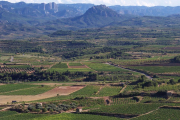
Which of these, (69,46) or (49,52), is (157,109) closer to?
(49,52)

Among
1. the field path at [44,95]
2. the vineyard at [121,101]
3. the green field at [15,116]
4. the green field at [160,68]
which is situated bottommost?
the green field at [15,116]

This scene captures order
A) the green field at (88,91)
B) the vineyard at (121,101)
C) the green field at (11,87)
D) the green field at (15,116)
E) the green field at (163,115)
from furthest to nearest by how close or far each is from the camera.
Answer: the green field at (11,87), the green field at (88,91), the vineyard at (121,101), the green field at (15,116), the green field at (163,115)

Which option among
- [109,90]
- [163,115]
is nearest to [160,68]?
[109,90]

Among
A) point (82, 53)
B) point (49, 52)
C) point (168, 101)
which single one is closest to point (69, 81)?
point (168, 101)

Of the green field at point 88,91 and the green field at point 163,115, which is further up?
the green field at point 88,91

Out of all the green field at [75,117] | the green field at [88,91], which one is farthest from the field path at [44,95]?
the green field at [75,117]

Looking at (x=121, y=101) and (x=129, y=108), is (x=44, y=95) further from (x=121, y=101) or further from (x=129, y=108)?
(x=129, y=108)

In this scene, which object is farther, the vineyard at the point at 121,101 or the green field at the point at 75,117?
the vineyard at the point at 121,101

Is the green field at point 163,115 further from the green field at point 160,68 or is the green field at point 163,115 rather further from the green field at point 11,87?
the green field at point 160,68

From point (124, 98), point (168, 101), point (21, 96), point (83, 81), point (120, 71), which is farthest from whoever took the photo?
point (120, 71)

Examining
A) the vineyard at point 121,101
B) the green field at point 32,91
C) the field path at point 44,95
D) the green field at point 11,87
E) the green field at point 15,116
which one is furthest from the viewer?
the green field at point 11,87

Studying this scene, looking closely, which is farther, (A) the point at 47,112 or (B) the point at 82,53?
(B) the point at 82,53
